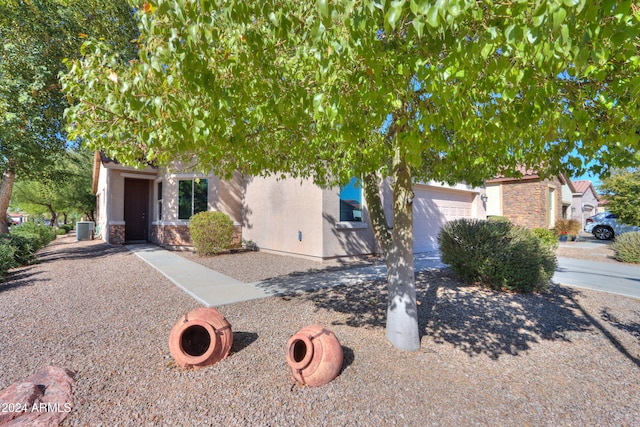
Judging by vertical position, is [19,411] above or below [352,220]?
below

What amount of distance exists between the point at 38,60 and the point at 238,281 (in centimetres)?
936

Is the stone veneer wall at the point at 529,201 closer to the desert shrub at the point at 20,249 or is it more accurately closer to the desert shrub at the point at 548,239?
the desert shrub at the point at 548,239

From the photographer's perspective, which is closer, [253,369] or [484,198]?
[253,369]

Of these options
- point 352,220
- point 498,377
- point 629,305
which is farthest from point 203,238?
point 629,305

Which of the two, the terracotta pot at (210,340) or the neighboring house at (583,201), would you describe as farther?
the neighboring house at (583,201)

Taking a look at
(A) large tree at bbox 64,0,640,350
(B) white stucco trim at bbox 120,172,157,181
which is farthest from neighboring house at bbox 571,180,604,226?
(B) white stucco trim at bbox 120,172,157,181

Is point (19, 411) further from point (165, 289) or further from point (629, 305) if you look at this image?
point (629, 305)

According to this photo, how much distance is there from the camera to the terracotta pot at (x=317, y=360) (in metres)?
3.07

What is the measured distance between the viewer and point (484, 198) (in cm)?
1586

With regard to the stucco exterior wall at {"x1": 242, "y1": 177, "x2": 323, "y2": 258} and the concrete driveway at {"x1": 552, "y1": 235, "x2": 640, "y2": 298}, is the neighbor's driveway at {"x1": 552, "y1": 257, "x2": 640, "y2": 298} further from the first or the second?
the stucco exterior wall at {"x1": 242, "y1": 177, "x2": 323, "y2": 258}

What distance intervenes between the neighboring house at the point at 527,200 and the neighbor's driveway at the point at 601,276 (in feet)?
27.7

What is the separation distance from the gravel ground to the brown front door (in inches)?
383

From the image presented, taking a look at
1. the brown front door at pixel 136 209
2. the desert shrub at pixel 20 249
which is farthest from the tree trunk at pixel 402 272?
the brown front door at pixel 136 209

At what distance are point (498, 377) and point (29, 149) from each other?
13209mm
